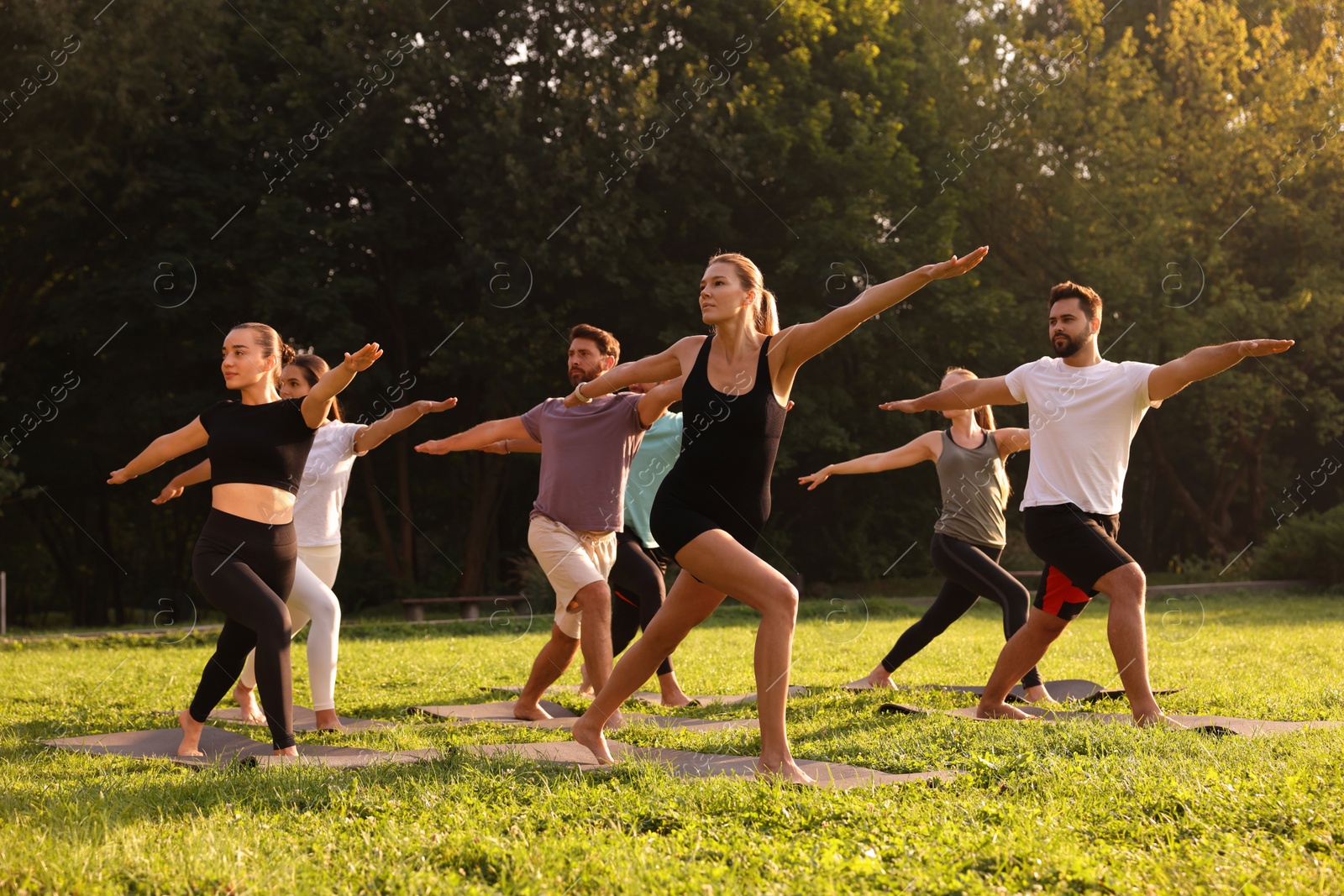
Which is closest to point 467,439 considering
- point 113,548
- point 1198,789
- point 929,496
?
point 1198,789

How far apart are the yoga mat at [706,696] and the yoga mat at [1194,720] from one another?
3.85ft

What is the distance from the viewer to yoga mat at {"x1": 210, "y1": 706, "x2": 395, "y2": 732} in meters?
6.86

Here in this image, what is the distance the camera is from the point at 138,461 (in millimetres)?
6457

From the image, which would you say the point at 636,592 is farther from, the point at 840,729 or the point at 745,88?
the point at 745,88

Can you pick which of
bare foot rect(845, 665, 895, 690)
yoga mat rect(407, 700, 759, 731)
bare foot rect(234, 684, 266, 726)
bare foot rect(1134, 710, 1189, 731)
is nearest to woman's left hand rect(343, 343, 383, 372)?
yoga mat rect(407, 700, 759, 731)

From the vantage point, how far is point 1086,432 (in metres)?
6.24

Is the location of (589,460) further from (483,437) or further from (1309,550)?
(1309,550)

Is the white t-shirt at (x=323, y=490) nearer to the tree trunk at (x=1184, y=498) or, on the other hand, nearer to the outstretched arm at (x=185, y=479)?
the outstretched arm at (x=185, y=479)

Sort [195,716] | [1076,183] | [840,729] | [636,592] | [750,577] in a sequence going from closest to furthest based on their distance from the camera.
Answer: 1. [750,577]
2. [195,716]
3. [840,729]
4. [636,592]
5. [1076,183]

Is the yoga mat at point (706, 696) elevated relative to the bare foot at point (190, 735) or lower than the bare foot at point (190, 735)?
lower

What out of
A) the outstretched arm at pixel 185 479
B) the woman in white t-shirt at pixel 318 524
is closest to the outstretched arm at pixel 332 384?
the woman in white t-shirt at pixel 318 524

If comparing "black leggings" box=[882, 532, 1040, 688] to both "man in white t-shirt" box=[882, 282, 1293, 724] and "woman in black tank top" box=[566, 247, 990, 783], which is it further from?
"woman in black tank top" box=[566, 247, 990, 783]

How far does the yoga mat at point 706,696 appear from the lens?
8.00 meters

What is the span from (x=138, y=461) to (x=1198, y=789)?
514cm
